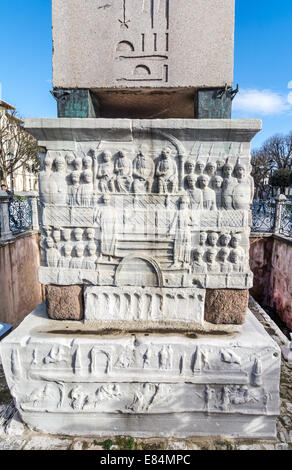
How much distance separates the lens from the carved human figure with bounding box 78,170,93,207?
2586 millimetres

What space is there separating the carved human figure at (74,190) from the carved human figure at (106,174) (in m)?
0.22

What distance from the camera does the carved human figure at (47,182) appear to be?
2584 millimetres

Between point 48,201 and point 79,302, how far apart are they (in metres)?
1.15

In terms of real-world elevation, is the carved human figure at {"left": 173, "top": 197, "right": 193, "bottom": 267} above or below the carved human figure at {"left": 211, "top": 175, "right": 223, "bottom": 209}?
below

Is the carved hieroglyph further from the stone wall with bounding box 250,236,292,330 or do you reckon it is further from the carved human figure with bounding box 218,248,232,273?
the stone wall with bounding box 250,236,292,330

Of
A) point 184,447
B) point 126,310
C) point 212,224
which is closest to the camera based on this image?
point 184,447

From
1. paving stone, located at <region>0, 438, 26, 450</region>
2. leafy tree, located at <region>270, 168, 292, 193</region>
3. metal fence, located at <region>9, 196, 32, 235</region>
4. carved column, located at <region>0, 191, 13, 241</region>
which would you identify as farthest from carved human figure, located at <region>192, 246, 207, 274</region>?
leafy tree, located at <region>270, 168, 292, 193</region>

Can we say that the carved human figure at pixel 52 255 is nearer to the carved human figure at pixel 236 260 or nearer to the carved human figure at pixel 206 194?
the carved human figure at pixel 206 194

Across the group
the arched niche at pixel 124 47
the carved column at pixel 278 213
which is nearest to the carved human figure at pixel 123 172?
the arched niche at pixel 124 47

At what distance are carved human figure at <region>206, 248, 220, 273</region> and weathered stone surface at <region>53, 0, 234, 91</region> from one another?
167 centimetres

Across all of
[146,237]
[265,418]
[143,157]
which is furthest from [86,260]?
[265,418]

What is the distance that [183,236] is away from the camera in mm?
2643
